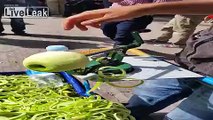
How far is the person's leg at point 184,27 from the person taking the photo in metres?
7.23

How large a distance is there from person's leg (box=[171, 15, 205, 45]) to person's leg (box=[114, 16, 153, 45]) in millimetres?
1609

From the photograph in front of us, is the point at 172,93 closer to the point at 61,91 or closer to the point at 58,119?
the point at 61,91

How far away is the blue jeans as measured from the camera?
9.31 feet

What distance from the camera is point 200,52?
8.13 ft

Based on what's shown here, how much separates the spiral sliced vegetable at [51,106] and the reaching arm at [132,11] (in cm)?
33

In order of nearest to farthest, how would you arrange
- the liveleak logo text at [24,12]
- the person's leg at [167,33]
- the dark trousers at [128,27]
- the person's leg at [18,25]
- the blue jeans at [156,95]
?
1. the blue jeans at [156,95]
2. the dark trousers at [128,27]
3. the liveleak logo text at [24,12]
4. the person's leg at [167,33]
5. the person's leg at [18,25]

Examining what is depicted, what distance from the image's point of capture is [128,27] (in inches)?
225

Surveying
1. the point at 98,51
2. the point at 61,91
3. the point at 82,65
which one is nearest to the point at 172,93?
the point at 98,51

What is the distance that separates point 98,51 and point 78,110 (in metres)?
0.67

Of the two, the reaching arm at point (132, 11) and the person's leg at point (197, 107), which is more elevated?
the reaching arm at point (132, 11)

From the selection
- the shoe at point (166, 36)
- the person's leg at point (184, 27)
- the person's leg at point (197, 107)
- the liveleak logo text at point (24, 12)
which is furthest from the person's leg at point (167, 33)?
the person's leg at point (197, 107)

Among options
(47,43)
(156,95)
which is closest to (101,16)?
(156,95)

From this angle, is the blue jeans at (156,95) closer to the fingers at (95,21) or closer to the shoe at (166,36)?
the fingers at (95,21)

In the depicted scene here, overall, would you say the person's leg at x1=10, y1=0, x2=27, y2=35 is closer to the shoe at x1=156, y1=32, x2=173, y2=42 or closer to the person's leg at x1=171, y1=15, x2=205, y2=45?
the shoe at x1=156, y1=32, x2=173, y2=42
